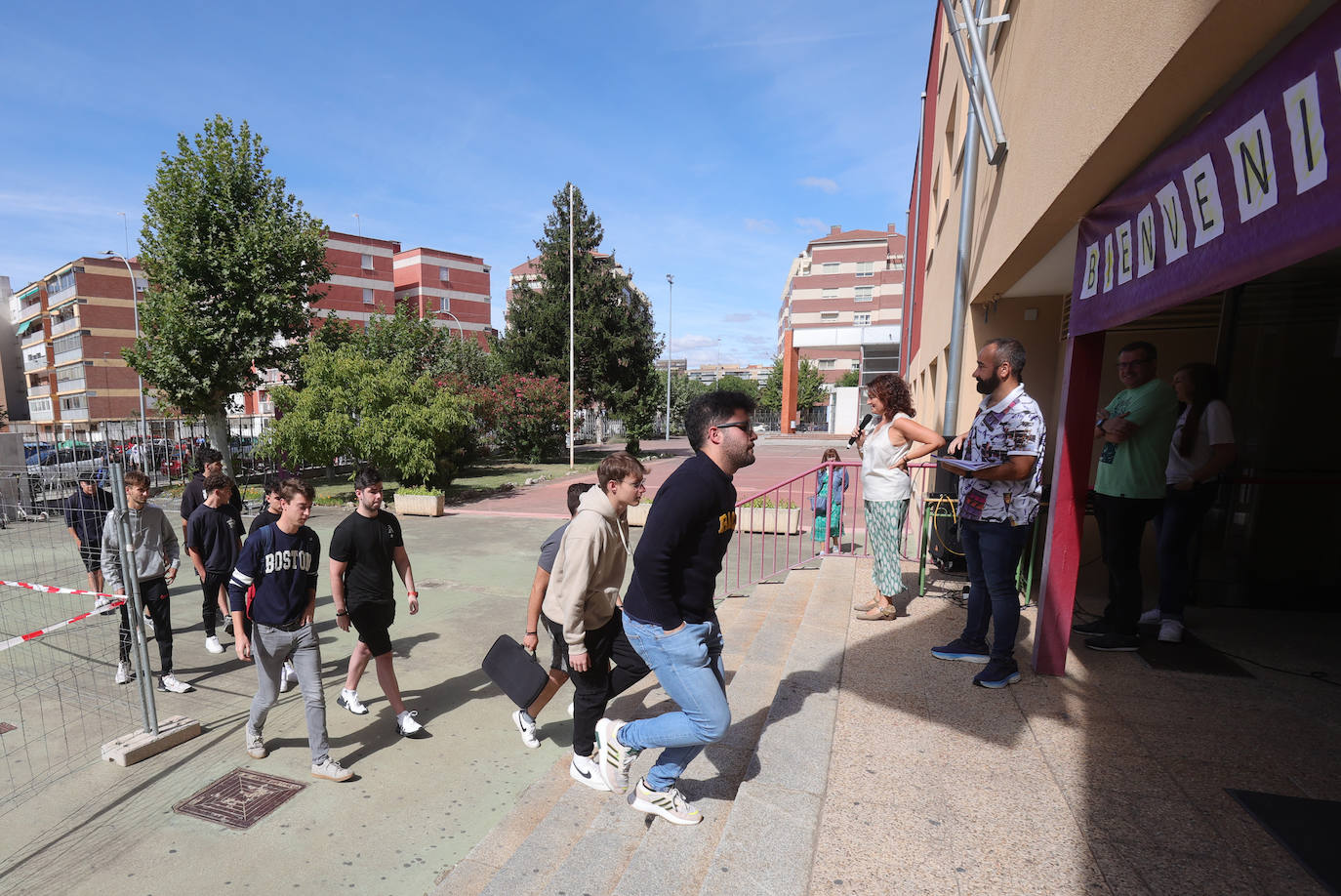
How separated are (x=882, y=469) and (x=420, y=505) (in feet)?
36.8

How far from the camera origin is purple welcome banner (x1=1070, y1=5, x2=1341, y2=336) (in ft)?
4.91

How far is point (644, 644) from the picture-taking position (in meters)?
2.55

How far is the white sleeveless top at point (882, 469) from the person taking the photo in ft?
14.6

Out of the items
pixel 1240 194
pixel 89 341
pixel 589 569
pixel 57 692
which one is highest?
pixel 89 341

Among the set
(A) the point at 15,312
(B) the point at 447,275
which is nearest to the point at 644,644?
(B) the point at 447,275

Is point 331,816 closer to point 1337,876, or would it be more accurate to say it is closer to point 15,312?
point 1337,876

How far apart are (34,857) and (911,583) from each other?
19.5 feet

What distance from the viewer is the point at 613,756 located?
3.02 m

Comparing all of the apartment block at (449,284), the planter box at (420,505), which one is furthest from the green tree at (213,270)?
the apartment block at (449,284)

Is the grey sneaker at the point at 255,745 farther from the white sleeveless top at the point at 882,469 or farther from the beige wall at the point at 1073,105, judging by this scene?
the beige wall at the point at 1073,105

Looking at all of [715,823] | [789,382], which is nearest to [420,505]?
[715,823]

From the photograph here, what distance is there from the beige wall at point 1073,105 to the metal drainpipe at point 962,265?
0.08m

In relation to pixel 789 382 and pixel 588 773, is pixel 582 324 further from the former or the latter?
pixel 588 773

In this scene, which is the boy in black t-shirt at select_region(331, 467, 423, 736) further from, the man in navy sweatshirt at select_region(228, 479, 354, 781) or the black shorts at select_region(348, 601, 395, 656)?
the man in navy sweatshirt at select_region(228, 479, 354, 781)
